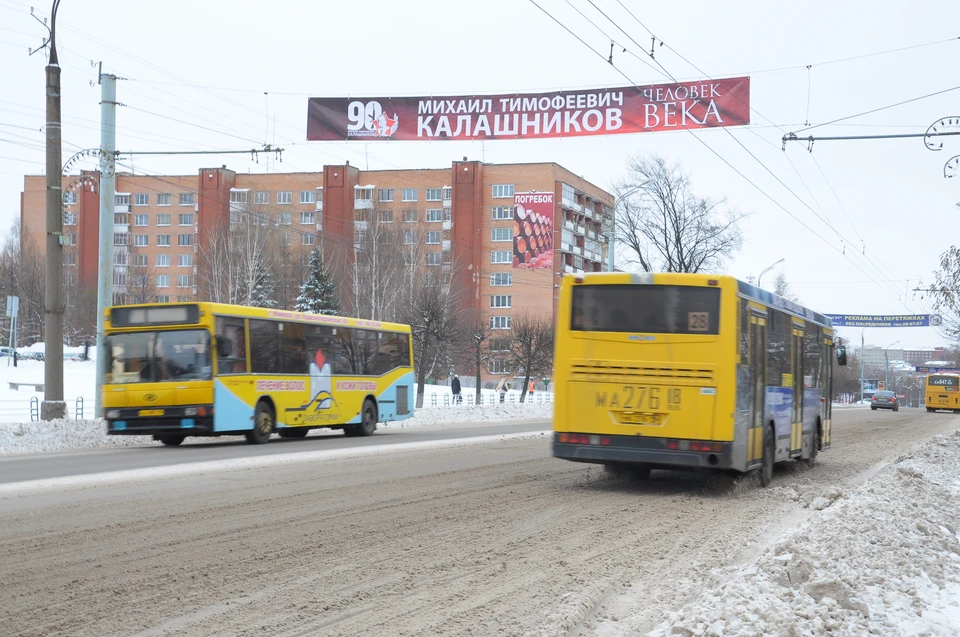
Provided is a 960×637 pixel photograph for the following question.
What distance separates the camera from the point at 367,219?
88875mm

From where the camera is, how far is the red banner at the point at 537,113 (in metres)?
26.6

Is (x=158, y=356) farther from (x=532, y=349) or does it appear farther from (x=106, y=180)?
(x=532, y=349)

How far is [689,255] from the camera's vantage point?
2308 inches

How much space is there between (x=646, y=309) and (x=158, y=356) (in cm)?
1194

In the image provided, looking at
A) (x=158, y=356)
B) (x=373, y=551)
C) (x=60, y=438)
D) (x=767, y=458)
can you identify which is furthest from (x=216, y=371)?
(x=373, y=551)

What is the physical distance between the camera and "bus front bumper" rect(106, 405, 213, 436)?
21734mm

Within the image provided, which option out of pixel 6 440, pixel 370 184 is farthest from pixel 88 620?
pixel 370 184

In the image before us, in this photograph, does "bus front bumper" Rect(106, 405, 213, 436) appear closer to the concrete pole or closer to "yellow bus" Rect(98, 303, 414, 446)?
"yellow bus" Rect(98, 303, 414, 446)

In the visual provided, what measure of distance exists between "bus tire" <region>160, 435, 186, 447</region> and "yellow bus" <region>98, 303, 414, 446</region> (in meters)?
0.04

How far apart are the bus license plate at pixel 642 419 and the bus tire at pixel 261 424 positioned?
11.5 m

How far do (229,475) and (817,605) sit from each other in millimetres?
10585

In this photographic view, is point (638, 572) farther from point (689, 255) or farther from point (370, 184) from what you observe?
point (370, 184)

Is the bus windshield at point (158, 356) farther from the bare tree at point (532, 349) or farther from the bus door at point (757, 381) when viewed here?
the bare tree at point (532, 349)

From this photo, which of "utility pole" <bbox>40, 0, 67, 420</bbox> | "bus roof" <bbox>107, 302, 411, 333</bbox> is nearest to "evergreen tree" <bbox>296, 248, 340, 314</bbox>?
"bus roof" <bbox>107, 302, 411, 333</bbox>
